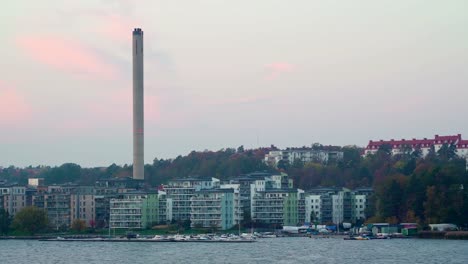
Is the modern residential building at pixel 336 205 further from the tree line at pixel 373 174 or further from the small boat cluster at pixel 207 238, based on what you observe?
the small boat cluster at pixel 207 238

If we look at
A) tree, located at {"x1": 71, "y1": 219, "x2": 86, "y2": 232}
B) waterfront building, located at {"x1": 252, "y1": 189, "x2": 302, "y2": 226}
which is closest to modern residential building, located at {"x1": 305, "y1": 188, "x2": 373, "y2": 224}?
waterfront building, located at {"x1": 252, "y1": 189, "x2": 302, "y2": 226}

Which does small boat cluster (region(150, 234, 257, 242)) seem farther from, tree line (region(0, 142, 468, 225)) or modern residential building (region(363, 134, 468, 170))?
modern residential building (region(363, 134, 468, 170))

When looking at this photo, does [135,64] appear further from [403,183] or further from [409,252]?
[409,252]

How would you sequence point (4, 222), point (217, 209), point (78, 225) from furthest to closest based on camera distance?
1. point (78, 225)
2. point (4, 222)
3. point (217, 209)

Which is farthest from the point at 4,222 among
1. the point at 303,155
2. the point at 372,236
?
the point at 303,155

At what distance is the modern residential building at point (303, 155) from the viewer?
10065cm

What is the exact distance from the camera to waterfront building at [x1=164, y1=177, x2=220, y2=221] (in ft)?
235

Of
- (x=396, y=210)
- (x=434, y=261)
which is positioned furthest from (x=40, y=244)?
(x=434, y=261)

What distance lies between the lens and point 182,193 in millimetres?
72625

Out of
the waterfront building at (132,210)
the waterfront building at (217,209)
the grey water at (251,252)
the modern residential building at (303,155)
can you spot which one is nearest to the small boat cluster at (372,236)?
the grey water at (251,252)

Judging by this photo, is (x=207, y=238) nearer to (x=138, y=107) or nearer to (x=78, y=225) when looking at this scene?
(x=78, y=225)

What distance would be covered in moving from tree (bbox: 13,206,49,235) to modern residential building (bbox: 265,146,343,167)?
35.9m

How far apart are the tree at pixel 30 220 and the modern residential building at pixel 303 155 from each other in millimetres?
35915

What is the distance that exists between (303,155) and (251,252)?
53825mm
